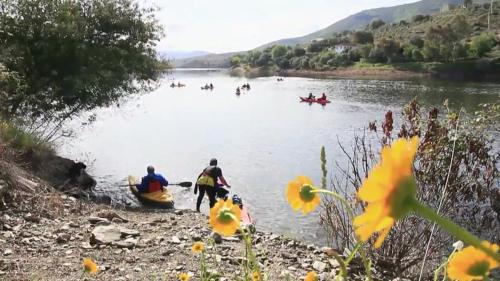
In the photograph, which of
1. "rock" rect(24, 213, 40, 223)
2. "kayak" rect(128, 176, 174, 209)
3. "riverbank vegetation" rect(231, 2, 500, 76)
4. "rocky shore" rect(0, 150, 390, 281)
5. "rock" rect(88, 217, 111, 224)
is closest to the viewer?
"rocky shore" rect(0, 150, 390, 281)

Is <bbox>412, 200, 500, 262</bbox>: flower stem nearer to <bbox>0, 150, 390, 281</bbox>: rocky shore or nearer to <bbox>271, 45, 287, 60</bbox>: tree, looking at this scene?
<bbox>0, 150, 390, 281</bbox>: rocky shore


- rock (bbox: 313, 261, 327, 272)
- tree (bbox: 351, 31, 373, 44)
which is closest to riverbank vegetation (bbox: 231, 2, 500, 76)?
tree (bbox: 351, 31, 373, 44)

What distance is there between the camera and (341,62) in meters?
104

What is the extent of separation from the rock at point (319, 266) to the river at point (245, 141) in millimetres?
4024

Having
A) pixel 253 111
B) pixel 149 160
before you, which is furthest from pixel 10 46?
pixel 253 111

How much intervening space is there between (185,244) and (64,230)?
1890 mm

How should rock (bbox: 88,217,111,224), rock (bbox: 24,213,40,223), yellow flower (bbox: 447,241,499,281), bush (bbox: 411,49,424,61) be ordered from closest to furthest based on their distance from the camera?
1. yellow flower (bbox: 447,241,499,281)
2. rock (bbox: 24,213,40,223)
3. rock (bbox: 88,217,111,224)
4. bush (bbox: 411,49,424,61)

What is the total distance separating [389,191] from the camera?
706mm

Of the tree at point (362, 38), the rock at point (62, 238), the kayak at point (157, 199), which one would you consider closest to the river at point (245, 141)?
the kayak at point (157, 199)

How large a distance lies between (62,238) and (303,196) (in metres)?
6.60

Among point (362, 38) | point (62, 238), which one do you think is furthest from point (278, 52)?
point (62, 238)

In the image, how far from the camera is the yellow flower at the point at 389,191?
0.70m

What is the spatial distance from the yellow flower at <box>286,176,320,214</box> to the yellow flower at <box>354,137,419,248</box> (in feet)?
2.63

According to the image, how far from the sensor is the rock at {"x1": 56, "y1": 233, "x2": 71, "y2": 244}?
7324mm
